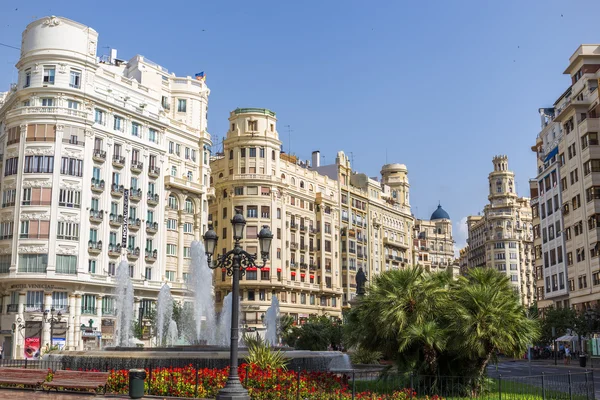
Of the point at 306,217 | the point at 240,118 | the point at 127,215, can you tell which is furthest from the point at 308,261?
the point at 127,215

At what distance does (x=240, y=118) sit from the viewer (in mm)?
87875

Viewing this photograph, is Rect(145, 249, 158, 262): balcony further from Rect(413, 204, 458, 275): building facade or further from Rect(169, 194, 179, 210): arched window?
Rect(413, 204, 458, 275): building facade

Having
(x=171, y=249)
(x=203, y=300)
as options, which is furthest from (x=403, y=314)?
(x=171, y=249)

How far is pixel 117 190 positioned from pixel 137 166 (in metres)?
3.71

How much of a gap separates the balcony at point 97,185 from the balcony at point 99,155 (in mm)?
1945

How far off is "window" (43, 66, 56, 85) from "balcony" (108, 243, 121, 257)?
52.2ft

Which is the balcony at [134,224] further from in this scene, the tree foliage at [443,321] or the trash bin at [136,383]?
the trash bin at [136,383]

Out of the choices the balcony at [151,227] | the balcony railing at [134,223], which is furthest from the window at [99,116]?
the balcony at [151,227]

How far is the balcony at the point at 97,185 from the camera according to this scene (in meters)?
64.5

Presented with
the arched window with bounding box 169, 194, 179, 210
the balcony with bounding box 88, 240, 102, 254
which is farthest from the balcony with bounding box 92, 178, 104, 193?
the arched window with bounding box 169, 194, 179, 210

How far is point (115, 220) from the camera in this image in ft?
217

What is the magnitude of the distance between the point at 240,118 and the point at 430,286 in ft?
221

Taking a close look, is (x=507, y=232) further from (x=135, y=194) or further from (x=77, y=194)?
(x=77, y=194)

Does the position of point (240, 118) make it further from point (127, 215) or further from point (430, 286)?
point (430, 286)
